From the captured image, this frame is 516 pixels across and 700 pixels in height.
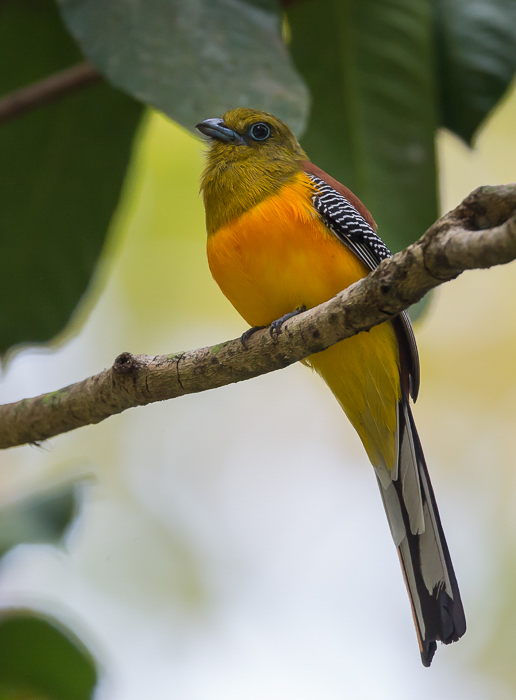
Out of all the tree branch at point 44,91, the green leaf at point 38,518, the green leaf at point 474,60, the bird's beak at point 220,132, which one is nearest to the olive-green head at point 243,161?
the bird's beak at point 220,132

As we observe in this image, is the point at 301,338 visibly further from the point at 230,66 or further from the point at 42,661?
A: the point at 42,661

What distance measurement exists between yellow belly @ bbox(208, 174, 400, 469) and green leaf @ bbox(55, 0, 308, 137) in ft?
1.25

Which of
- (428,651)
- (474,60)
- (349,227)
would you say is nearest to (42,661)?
(428,651)

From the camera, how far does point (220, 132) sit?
2957 millimetres

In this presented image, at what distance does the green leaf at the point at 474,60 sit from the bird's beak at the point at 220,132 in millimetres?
1106

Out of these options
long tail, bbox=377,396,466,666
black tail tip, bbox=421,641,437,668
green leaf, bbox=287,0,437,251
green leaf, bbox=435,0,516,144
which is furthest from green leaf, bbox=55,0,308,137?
black tail tip, bbox=421,641,437,668

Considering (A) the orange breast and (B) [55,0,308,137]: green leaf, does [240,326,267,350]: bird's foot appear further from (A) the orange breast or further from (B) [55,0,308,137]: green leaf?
(B) [55,0,308,137]: green leaf

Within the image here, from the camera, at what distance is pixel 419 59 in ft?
11.3

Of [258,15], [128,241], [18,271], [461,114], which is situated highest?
[258,15]

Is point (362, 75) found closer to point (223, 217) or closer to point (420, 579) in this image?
point (223, 217)

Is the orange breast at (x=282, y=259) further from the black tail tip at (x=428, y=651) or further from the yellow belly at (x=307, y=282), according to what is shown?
the black tail tip at (x=428, y=651)

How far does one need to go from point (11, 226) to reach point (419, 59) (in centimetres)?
211

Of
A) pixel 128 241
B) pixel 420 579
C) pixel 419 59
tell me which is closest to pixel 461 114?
pixel 419 59

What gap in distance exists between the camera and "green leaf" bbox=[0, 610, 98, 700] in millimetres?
2666
